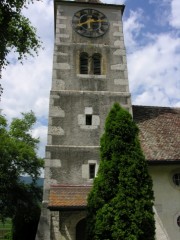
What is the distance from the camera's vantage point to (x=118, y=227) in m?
10.2

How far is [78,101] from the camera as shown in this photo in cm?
1539

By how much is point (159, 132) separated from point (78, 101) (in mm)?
4453

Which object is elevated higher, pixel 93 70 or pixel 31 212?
pixel 93 70

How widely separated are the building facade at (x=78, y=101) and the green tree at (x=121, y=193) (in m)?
1.50

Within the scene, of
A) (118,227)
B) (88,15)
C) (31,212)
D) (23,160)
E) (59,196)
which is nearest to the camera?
(118,227)

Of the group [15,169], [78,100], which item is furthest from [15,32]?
[15,169]

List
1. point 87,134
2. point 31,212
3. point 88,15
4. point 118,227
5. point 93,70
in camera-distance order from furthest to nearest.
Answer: point 31,212 → point 88,15 → point 93,70 → point 87,134 → point 118,227

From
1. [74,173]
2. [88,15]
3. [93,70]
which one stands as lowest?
[74,173]

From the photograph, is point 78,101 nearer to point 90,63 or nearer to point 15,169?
point 90,63

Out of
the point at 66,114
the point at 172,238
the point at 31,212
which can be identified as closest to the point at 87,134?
the point at 66,114

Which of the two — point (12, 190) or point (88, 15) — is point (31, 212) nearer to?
point (12, 190)

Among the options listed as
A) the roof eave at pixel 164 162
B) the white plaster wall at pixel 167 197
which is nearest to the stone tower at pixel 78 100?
the roof eave at pixel 164 162

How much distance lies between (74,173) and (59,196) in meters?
1.54

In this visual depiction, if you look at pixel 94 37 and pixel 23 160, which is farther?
pixel 23 160
